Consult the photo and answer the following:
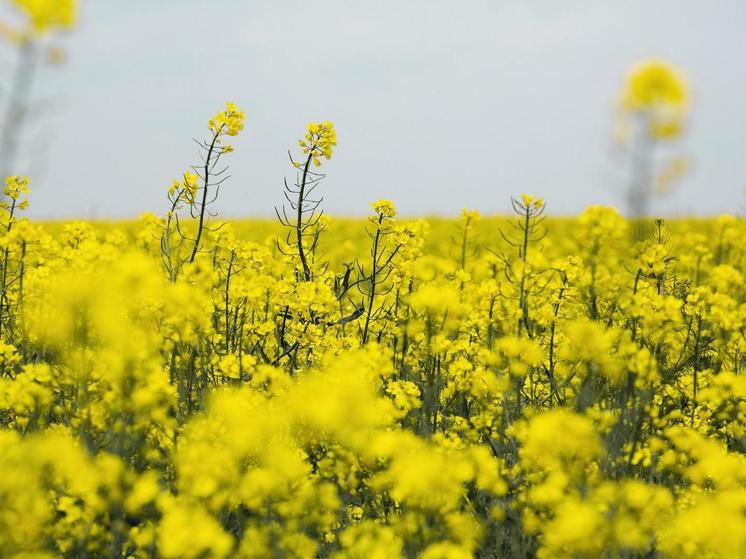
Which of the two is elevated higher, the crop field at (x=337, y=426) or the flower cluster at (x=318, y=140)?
the flower cluster at (x=318, y=140)

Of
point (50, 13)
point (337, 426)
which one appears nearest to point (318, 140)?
point (337, 426)

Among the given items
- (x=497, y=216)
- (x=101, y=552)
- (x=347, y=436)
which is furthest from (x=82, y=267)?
(x=497, y=216)

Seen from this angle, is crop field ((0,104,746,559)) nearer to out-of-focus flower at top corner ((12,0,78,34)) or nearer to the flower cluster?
the flower cluster

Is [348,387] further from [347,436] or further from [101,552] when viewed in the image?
[101,552]

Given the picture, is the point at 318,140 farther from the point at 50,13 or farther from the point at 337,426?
the point at 50,13

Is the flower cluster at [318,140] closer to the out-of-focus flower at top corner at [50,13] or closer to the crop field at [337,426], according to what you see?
the crop field at [337,426]

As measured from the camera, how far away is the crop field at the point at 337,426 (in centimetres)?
259

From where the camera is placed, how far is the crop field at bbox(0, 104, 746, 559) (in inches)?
102

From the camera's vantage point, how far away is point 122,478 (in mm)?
2699

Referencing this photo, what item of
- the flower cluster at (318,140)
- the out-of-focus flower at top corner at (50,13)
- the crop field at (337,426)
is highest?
the out-of-focus flower at top corner at (50,13)

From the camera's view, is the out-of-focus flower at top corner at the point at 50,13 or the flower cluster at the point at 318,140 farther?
the out-of-focus flower at top corner at the point at 50,13

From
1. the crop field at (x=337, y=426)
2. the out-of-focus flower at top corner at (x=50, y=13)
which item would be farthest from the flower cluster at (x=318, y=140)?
the out-of-focus flower at top corner at (x=50, y=13)

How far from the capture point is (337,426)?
2.60 m

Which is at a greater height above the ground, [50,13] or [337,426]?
[50,13]
